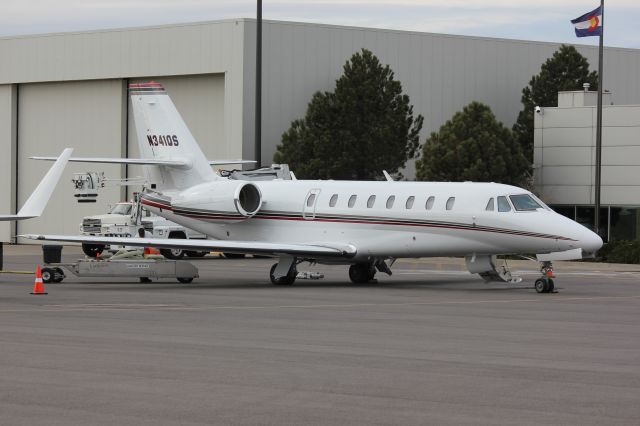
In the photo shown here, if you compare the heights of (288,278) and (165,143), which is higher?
(165,143)

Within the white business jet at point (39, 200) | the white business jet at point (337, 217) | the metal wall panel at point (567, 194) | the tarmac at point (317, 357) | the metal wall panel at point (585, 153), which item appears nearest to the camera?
the tarmac at point (317, 357)

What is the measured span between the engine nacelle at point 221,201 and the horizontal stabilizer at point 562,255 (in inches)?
296

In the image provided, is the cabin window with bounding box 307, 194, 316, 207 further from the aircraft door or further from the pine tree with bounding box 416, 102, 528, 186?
the pine tree with bounding box 416, 102, 528, 186

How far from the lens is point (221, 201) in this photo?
32.2 metres

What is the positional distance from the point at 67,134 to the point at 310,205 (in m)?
33.5

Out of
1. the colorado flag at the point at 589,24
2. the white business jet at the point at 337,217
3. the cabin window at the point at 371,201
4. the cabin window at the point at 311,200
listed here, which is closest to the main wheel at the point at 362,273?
the white business jet at the point at 337,217

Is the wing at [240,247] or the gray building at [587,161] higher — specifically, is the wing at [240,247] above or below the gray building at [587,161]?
below

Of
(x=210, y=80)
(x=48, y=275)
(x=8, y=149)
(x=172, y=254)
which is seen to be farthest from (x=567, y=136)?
(x=48, y=275)

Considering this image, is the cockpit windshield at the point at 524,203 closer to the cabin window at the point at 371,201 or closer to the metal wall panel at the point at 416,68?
the cabin window at the point at 371,201

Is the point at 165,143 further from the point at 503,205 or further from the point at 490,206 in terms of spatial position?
the point at 503,205

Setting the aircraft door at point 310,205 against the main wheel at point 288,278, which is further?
the aircraft door at point 310,205

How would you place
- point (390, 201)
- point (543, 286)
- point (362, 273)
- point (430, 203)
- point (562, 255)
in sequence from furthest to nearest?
point (362, 273)
point (390, 201)
point (430, 203)
point (543, 286)
point (562, 255)

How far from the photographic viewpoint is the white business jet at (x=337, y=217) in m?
27.9

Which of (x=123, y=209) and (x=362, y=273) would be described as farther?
(x=123, y=209)
